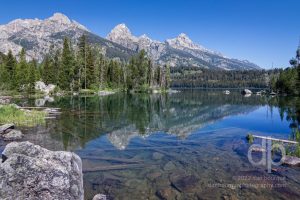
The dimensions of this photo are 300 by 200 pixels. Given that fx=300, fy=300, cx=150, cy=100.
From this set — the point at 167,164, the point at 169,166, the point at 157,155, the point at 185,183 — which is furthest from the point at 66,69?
the point at 185,183

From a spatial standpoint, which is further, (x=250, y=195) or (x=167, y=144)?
(x=167, y=144)

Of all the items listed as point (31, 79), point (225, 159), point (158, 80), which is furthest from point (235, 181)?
point (158, 80)

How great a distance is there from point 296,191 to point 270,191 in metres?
1.48

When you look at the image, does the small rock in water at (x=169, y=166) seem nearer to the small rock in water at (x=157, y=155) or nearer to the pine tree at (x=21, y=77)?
the small rock in water at (x=157, y=155)

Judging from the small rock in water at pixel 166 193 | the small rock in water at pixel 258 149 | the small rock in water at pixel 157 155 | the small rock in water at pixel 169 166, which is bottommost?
the small rock in water at pixel 166 193

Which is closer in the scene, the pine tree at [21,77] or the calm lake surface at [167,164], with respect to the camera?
the calm lake surface at [167,164]

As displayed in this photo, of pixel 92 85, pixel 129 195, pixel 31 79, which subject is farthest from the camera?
pixel 92 85

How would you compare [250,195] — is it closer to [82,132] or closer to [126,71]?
[82,132]

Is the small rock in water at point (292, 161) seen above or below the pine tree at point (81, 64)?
below

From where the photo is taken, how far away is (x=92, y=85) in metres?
125

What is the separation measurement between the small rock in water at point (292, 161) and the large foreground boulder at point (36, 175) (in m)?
16.3

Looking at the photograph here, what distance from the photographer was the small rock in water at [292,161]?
21047mm

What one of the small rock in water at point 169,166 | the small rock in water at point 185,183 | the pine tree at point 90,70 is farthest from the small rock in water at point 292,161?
the pine tree at point 90,70

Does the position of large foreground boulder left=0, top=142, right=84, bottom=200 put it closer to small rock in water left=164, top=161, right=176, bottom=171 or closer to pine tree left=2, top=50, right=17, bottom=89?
small rock in water left=164, top=161, right=176, bottom=171
